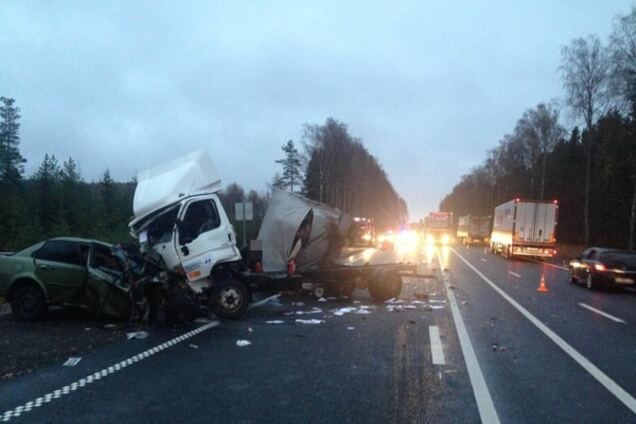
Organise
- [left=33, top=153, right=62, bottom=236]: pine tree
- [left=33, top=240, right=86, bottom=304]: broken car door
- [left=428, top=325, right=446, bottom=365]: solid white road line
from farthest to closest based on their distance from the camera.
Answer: [left=33, top=153, right=62, bottom=236]: pine tree
[left=33, top=240, right=86, bottom=304]: broken car door
[left=428, top=325, right=446, bottom=365]: solid white road line

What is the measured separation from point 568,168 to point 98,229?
4972 cm

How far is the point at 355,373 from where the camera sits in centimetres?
696

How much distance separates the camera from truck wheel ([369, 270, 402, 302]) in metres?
13.7

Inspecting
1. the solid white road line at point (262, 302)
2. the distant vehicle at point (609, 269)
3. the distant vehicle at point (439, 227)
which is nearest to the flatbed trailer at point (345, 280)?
the solid white road line at point (262, 302)

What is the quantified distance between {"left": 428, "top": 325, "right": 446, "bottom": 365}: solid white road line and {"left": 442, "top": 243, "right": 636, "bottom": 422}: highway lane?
0.56m

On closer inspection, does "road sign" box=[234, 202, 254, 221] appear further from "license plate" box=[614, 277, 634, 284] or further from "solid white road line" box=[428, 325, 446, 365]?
"solid white road line" box=[428, 325, 446, 365]

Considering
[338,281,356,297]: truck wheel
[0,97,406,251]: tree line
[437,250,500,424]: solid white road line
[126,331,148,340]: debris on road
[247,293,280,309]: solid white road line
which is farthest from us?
[0,97,406,251]: tree line

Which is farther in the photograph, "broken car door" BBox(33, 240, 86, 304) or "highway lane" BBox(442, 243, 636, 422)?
"broken car door" BBox(33, 240, 86, 304)

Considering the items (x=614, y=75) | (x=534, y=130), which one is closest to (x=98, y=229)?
(x=614, y=75)

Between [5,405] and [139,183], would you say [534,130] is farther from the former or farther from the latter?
[5,405]

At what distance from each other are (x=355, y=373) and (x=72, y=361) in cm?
389

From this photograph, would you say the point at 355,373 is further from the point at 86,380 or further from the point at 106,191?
the point at 106,191

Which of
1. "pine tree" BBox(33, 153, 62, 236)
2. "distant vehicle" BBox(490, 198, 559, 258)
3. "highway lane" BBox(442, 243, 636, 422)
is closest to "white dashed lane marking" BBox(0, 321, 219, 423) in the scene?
"highway lane" BBox(442, 243, 636, 422)

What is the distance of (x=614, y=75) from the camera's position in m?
33.0
